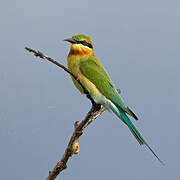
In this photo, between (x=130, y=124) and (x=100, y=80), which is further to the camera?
(x=100, y=80)

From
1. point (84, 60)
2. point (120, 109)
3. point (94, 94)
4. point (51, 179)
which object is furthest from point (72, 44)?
point (51, 179)

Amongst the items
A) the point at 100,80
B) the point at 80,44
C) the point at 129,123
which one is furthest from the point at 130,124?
the point at 80,44

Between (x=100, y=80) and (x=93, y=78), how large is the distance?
49 mm

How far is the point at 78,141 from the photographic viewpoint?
1917mm

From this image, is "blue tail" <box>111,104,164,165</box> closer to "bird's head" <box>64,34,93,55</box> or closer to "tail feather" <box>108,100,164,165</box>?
"tail feather" <box>108,100,164,165</box>

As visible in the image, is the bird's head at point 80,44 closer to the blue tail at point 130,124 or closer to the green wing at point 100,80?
the green wing at point 100,80

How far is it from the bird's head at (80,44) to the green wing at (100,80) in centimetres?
7

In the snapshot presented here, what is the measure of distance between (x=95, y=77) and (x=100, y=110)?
22 centimetres

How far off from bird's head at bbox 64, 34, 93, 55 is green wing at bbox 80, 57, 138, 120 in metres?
0.07

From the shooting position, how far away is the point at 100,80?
6.74ft

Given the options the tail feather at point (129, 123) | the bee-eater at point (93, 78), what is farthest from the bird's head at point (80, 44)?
the tail feather at point (129, 123)

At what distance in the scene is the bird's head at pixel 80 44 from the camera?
6.57ft

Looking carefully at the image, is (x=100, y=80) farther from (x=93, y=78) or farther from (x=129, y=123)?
(x=129, y=123)

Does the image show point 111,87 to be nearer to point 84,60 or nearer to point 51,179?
point 84,60
